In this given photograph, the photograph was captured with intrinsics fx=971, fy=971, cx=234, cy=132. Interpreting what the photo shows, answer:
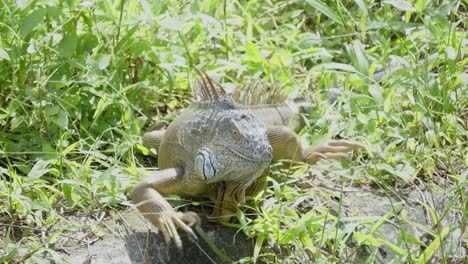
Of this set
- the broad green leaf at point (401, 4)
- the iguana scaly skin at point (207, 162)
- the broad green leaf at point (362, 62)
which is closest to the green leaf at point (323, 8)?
the broad green leaf at point (362, 62)

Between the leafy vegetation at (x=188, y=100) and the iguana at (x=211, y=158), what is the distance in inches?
6.6

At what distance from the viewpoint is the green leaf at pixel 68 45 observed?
5492mm

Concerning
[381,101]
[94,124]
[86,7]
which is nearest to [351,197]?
[381,101]

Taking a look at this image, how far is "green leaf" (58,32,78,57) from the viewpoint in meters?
5.49

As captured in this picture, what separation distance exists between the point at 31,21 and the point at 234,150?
152 cm

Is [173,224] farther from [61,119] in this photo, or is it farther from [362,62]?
[362,62]

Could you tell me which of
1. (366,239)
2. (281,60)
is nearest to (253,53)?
(281,60)

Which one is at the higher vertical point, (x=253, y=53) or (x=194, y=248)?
(x=253, y=53)

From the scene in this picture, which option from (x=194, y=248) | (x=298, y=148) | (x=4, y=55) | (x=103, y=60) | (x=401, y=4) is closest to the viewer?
(x=194, y=248)

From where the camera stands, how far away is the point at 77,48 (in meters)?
5.65

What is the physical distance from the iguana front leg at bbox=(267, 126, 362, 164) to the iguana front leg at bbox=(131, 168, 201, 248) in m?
0.66

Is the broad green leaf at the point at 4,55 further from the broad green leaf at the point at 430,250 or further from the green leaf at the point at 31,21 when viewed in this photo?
the broad green leaf at the point at 430,250

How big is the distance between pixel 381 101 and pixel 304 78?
2.73ft

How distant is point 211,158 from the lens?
182 inches
